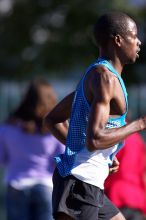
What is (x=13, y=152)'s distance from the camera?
24.9ft

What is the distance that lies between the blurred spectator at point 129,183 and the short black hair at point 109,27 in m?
2.45

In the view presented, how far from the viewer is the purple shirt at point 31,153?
294 inches

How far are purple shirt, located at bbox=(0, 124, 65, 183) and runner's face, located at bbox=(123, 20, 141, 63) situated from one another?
2114 millimetres

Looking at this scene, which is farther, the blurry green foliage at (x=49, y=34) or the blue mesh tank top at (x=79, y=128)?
the blurry green foliage at (x=49, y=34)

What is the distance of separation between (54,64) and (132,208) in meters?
14.6

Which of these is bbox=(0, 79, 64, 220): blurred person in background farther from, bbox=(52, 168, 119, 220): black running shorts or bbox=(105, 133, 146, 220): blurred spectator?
bbox=(52, 168, 119, 220): black running shorts

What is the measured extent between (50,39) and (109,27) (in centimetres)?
1702

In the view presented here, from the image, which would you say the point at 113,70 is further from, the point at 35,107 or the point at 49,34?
the point at 49,34

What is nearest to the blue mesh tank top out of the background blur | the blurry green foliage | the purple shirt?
the purple shirt

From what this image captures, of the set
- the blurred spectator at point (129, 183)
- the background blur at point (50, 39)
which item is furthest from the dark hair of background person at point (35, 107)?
the background blur at point (50, 39)

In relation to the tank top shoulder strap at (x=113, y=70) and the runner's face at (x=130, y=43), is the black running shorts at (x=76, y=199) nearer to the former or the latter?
the tank top shoulder strap at (x=113, y=70)

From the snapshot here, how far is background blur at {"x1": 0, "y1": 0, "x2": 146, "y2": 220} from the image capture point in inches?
866

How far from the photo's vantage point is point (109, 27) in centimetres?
541

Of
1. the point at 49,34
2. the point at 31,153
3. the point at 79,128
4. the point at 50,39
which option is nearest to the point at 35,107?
the point at 31,153
